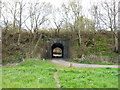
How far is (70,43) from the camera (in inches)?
1201

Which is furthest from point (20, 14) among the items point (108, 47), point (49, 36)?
point (108, 47)

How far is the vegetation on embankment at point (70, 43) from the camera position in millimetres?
23633

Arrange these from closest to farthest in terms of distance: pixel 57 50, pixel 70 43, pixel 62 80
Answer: pixel 62 80 → pixel 70 43 → pixel 57 50

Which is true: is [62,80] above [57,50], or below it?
below

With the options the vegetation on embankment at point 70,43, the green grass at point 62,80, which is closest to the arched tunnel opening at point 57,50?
the vegetation on embankment at point 70,43

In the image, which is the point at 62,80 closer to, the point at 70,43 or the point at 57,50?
the point at 70,43

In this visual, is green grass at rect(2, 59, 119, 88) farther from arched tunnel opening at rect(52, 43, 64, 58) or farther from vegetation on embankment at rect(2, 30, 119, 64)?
arched tunnel opening at rect(52, 43, 64, 58)

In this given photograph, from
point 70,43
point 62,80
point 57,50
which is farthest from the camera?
point 57,50

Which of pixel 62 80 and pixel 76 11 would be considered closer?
pixel 62 80

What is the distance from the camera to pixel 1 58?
22.0 meters

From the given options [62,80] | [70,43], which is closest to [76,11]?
[70,43]

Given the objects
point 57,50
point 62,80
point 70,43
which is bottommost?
point 62,80

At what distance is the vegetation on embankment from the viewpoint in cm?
2363

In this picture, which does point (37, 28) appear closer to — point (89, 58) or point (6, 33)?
point (6, 33)
